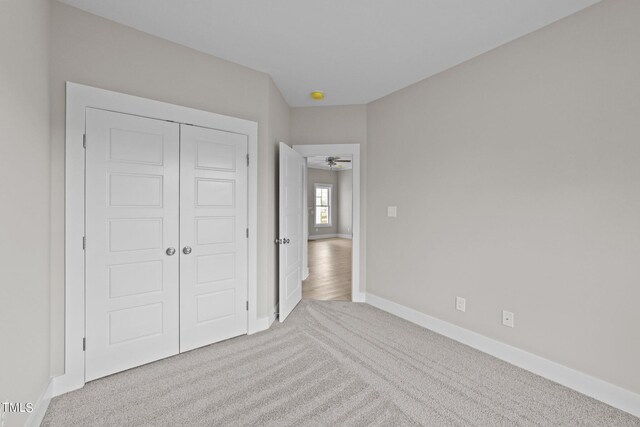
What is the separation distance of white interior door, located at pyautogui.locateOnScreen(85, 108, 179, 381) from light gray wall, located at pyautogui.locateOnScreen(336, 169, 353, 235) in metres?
8.77

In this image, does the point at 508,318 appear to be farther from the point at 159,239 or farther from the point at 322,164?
the point at 322,164

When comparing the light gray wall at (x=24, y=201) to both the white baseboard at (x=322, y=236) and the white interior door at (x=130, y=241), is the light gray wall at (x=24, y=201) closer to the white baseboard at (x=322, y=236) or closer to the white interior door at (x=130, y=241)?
the white interior door at (x=130, y=241)

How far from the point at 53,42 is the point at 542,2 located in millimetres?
3300

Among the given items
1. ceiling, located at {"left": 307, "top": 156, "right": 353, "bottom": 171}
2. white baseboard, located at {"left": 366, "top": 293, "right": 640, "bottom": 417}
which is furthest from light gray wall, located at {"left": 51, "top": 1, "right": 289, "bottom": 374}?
ceiling, located at {"left": 307, "top": 156, "right": 353, "bottom": 171}

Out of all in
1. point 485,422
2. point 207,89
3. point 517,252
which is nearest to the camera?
point 485,422

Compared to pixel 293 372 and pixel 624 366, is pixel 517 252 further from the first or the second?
pixel 293 372

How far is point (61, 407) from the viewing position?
179cm

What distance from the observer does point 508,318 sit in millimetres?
2391

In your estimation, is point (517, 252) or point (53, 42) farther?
point (517, 252)

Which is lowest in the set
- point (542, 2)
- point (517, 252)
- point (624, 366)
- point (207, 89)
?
point (624, 366)

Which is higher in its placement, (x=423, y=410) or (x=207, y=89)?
(x=207, y=89)

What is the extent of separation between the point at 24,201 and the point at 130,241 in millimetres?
750

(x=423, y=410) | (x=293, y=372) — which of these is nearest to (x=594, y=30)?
(x=423, y=410)

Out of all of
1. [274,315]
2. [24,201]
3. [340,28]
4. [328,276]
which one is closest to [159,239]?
[24,201]
